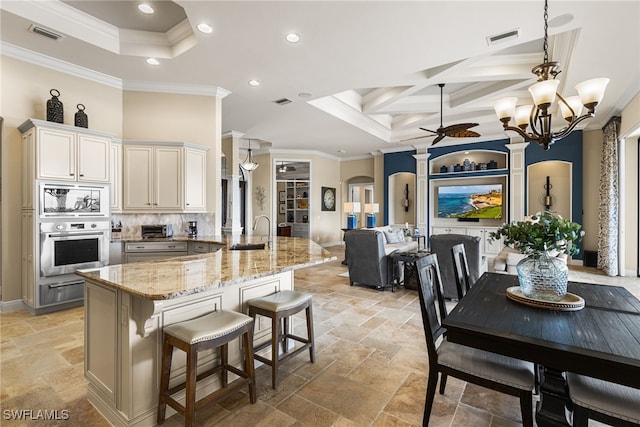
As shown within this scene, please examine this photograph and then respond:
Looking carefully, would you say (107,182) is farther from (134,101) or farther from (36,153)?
(134,101)

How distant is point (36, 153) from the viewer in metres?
3.56

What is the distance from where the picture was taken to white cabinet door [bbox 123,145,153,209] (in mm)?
4516

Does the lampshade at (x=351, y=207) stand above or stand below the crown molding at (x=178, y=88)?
below

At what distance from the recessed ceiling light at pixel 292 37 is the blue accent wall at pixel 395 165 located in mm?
6507

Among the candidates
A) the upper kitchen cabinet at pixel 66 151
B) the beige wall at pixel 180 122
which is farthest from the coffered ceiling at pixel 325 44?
the upper kitchen cabinet at pixel 66 151

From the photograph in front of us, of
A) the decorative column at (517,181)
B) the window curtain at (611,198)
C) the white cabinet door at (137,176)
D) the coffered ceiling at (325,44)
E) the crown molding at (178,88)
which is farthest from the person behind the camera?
the decorative column at (517,181)

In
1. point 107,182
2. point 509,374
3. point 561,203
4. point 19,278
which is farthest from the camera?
point 561,203

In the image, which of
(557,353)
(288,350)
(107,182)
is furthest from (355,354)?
(107,182)

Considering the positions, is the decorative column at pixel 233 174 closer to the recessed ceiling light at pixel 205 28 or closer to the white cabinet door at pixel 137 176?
the white cabinet door at pixel 137 176

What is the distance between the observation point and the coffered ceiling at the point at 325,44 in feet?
9.48

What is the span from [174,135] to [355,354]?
4133 mm

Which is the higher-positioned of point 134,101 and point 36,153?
point 134,101

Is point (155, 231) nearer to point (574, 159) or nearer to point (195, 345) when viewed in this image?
point (195, 345)

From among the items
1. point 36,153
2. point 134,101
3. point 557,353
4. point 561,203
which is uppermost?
point 134,101
